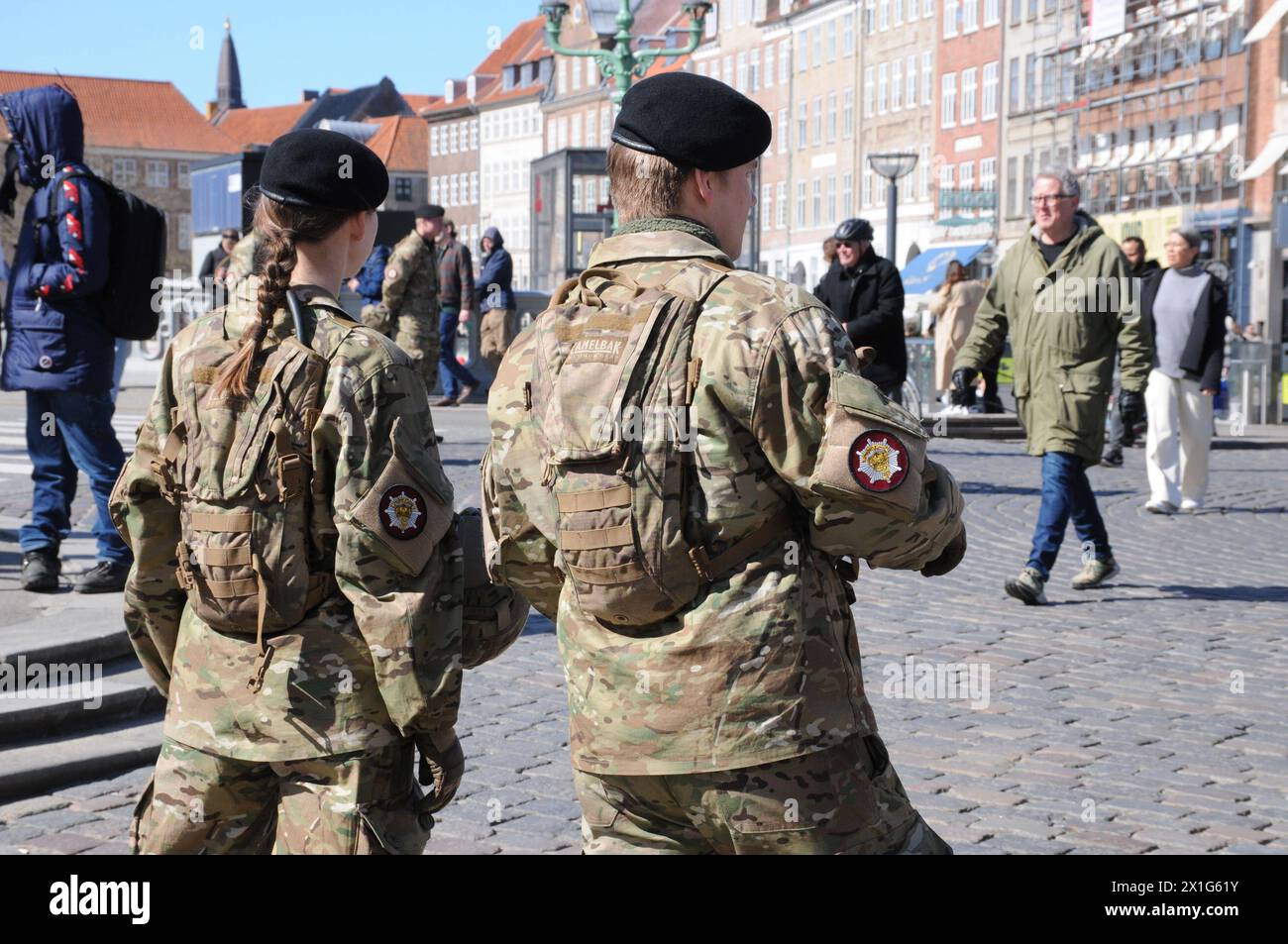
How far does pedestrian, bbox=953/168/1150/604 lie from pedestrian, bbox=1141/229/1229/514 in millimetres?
4273

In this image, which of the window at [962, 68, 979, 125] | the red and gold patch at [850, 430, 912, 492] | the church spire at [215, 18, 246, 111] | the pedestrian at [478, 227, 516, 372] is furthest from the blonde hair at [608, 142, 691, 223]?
the church spire at [215, 18, 246, 111]

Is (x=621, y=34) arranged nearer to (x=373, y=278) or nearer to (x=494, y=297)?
(x=494, y=297)

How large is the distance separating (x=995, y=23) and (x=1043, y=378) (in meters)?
57.4

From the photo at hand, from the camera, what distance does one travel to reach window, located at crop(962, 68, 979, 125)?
65500 mm

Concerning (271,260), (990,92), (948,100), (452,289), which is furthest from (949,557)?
(948,100)

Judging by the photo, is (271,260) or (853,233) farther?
(853,233)

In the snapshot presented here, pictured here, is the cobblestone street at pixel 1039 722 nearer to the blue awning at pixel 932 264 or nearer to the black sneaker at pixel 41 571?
the black sneaker at pixel 41 571

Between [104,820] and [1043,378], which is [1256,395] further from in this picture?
[104,820]

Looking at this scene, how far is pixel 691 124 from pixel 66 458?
5.61m

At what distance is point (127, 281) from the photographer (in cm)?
777

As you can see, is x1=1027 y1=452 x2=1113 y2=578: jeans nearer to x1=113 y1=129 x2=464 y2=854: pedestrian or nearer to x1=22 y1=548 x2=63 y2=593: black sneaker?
x1=22 y1=548 x2=63 y2=593: black sneaker

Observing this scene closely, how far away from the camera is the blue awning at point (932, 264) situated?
5934 centimetres

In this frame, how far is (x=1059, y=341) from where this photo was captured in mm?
8898
